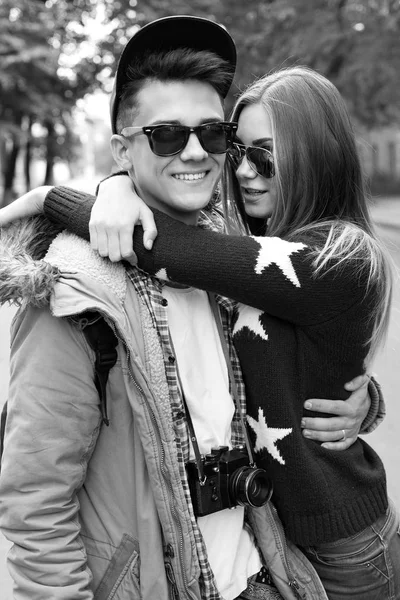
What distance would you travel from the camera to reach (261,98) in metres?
2.49

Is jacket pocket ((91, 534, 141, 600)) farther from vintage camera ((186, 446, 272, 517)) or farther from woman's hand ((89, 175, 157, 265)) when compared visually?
woman's hand ((89, 175, 157, 265))

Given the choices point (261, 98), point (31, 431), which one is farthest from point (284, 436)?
point (261, 98)

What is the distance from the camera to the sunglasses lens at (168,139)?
2.01 m

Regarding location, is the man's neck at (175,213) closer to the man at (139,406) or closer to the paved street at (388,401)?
the man at (139,406)

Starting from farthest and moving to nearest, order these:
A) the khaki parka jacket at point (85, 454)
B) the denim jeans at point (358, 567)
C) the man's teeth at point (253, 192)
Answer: the man's teeth at point (253, 192) < the denim jeans at point (358, 567) < the khaki parka jacket at point (85, 454)

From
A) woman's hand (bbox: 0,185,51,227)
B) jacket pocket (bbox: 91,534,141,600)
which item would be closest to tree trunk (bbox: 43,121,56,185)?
woman's hand (bbox: 0,185,51,227)

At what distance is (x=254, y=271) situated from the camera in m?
2.10

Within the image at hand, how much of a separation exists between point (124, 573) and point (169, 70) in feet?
4.51

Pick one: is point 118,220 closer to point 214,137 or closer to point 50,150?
point 214,137

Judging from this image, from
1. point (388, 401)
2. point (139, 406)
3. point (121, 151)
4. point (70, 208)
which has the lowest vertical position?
point (388, 401)

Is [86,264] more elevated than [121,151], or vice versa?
[121,151]

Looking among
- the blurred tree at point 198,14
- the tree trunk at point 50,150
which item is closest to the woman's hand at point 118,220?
the blurred tree at point 198,14

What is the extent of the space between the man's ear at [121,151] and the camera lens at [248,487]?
981 millimetres

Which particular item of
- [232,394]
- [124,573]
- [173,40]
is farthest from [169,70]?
[124,573]
